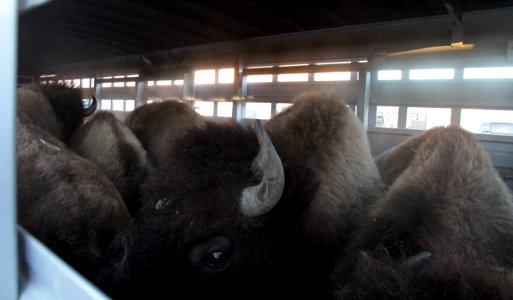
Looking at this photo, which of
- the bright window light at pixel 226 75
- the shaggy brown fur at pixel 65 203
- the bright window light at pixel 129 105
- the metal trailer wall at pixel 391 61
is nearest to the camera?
the shaggy brown fur at pixel 65 203

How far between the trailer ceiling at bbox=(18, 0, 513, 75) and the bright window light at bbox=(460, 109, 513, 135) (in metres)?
0.86

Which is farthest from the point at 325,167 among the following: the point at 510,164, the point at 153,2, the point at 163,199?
the point at 153,2

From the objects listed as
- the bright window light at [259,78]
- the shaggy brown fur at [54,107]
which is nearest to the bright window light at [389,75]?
the bright window light at [259,78]

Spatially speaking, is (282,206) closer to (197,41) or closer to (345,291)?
(345,291)

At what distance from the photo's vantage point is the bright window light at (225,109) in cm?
468

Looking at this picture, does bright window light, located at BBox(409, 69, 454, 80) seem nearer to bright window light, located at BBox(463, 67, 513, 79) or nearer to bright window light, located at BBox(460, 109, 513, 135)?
bright window light, located at BBox(463, 67, 513, 79)

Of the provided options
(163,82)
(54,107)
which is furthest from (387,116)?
(54,107)

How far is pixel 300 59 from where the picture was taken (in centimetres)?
377

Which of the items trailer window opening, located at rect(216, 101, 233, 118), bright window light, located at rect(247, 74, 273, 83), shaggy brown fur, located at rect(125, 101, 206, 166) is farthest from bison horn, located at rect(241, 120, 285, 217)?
shaggy brown fur, located at rect(125, 101, 206, 166)

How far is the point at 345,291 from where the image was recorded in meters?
1.34

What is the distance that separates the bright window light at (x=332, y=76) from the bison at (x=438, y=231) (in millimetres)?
1329

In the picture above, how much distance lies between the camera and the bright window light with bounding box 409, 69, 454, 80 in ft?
10.3

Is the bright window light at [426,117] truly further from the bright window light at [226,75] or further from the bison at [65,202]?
the bison at [65,202]

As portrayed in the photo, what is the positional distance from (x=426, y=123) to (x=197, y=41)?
Answer: 2801 millimetres
